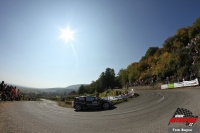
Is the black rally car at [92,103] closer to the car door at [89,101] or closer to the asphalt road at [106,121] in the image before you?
the car door at [89,101]

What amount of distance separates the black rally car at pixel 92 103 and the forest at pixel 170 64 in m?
21.6

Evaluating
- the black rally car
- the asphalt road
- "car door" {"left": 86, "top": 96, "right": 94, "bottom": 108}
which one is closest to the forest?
the black rally car

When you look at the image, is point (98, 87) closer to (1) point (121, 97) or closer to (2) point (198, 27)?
(2) point (198, 27)

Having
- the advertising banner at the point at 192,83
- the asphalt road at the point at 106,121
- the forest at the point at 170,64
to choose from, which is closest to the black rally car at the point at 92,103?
the asphalt road at the point at 106,121

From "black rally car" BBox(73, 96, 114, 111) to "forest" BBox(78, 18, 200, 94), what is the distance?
70.9ft

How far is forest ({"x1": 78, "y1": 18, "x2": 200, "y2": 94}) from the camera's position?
115ft

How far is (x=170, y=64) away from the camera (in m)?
44.8

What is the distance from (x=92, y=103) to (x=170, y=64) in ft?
121

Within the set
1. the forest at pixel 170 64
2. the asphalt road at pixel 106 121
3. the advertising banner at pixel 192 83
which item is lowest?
the asphalt road at pixel 106 121

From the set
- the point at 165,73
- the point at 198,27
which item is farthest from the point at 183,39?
the point at 165,73

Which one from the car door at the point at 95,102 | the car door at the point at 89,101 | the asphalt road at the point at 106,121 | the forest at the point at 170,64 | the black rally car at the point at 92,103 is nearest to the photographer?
the asphalt road at the point at 106,121

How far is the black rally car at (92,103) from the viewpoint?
16.2 m

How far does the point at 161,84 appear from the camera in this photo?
125 feet

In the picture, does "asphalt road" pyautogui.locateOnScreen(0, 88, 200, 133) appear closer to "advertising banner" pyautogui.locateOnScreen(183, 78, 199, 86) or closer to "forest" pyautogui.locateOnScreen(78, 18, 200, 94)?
"advertising banner" pyautogui.locateOnScreen(183, 78, 199, 86)
